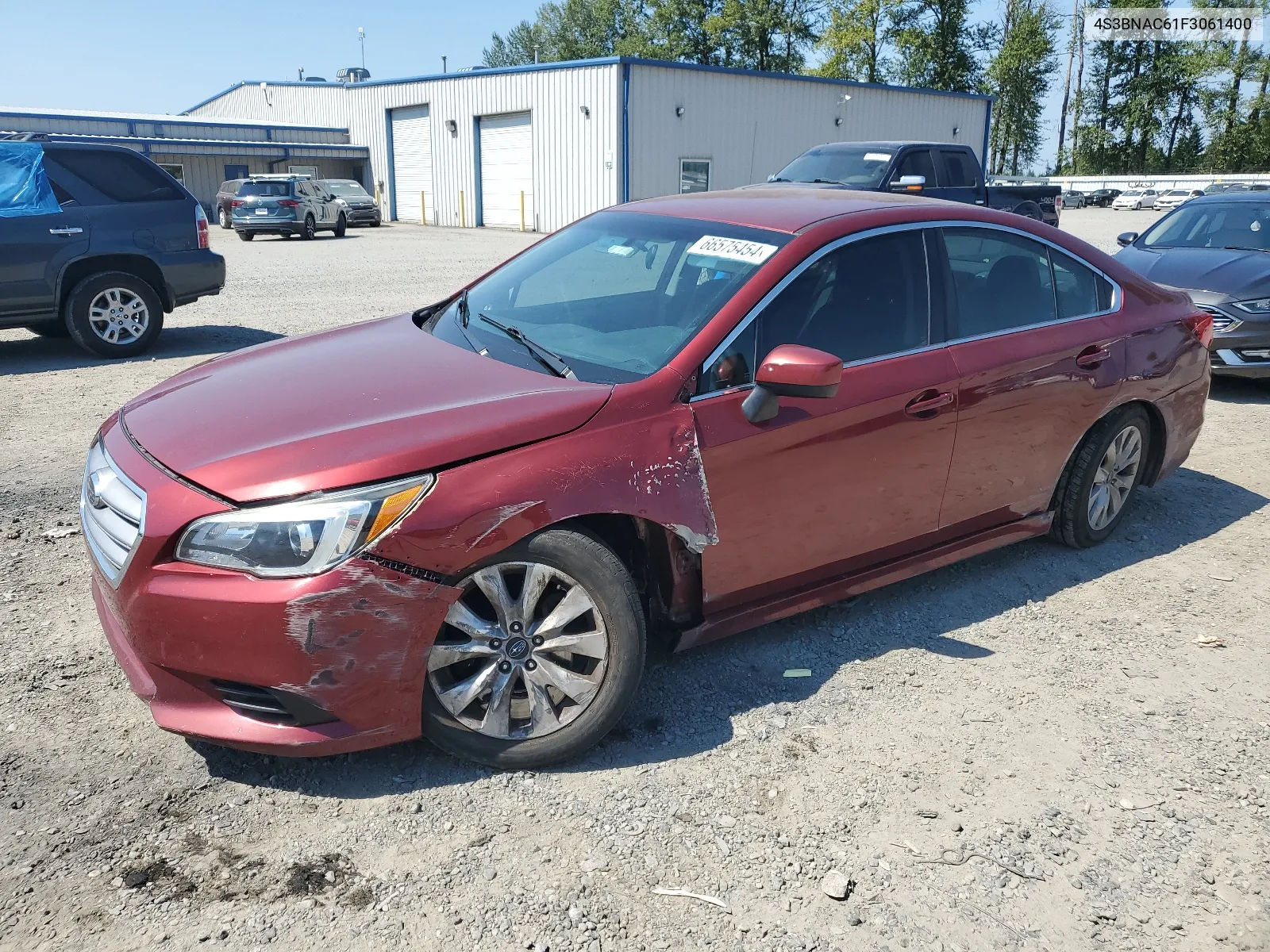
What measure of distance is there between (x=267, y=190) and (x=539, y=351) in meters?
25.0

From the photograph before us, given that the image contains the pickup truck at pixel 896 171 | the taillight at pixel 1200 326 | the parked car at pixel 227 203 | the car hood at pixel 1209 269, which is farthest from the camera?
the parked car at pixel 227 203

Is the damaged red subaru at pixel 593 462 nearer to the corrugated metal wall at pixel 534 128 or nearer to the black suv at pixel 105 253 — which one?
the black suv at pixel 105 253

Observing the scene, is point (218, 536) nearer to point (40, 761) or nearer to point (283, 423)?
point (283, 423)

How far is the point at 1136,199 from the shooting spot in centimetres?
5081

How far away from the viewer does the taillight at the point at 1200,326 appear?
4.92 meters

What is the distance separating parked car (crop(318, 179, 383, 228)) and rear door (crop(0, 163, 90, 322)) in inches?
938

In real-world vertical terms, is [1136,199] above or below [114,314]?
above

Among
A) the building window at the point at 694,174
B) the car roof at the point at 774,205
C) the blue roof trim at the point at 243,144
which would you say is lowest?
the car roof at the point at 774,205

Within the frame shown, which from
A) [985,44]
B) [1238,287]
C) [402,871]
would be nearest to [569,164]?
[1238,287]

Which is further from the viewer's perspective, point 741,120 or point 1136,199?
point 1136,199

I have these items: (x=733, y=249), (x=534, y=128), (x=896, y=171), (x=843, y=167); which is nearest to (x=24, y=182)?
(x=733, y=249)


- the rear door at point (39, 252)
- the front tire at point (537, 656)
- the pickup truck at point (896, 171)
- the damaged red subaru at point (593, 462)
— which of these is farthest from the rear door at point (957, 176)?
the front tire at point (537, 656)

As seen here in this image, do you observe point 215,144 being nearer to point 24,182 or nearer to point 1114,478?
point 24,182

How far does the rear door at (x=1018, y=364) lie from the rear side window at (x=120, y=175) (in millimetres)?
7863
